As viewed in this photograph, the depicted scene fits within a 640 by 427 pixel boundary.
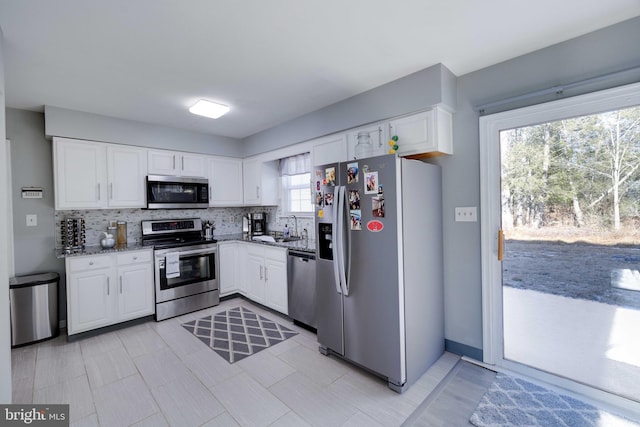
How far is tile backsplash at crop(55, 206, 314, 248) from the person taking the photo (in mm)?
3537

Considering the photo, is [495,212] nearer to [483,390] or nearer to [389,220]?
[389,220]

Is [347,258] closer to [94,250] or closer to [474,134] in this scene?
[474,134]

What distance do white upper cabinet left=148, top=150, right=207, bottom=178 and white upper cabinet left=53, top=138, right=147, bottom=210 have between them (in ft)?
0.38

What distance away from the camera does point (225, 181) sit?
4.48 m

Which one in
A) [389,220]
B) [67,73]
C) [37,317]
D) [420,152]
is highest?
[67,73]

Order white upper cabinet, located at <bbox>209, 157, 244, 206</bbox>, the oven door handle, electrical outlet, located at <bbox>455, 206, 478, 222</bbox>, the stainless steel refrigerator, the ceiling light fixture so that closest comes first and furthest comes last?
the stainless steel refrigerator, electrical outlet, located at <bbox>455, 206, 478, 222</bbox>, the ceiling light fixture, the oven door handle, white upper cabinet, located at <bbox>209, 157, 244, 206</bbox>

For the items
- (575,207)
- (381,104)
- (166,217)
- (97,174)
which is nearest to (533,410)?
(575,207)

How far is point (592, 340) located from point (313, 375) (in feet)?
6.96

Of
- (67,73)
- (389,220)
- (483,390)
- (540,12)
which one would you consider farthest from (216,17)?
(483,390)

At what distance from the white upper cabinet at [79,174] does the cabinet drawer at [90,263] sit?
2.02 ft

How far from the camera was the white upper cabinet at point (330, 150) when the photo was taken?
3071mm

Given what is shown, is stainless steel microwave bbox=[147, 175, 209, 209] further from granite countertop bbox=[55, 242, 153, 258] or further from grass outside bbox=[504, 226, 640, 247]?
grass outside bbox=[504, 226, 640, 247]

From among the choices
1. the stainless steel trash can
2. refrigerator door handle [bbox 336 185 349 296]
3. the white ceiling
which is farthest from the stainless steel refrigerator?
the stainless steel trash can

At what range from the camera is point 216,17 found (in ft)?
5.71
